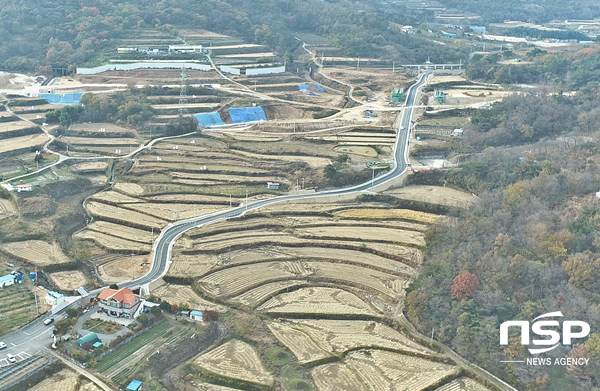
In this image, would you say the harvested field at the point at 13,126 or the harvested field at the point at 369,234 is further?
the harvested field at the point at 13,126

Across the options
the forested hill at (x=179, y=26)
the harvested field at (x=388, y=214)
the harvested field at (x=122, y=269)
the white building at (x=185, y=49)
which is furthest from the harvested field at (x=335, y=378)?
the white building at (x=185, y=49)

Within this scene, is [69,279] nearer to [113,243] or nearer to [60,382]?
[113,243]

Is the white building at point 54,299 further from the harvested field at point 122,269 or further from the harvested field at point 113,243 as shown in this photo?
the harvested field at point 113,243

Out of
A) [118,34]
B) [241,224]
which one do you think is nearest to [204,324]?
[241,224]

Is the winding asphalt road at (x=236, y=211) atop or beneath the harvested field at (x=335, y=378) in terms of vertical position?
atop

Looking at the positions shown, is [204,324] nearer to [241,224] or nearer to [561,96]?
[241,224]
